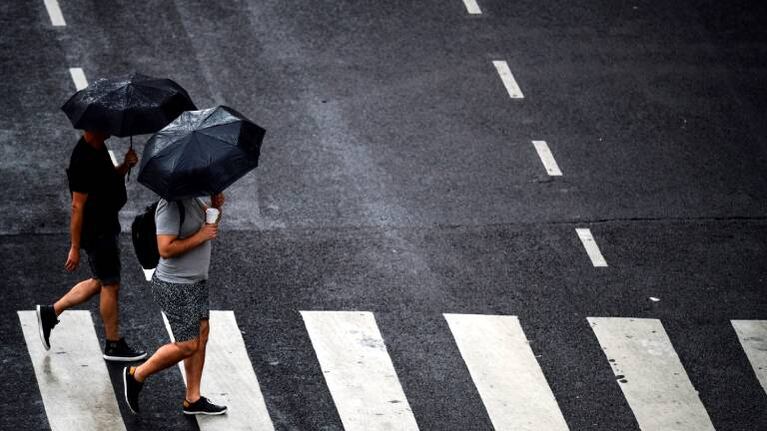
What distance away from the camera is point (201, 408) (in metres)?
9.77

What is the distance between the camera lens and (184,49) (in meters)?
15.5

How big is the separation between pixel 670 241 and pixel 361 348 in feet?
12.1

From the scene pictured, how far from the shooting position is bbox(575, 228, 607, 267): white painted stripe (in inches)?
484

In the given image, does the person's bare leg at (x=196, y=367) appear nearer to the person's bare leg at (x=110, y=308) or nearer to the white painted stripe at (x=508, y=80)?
the person's bare leg at (x=110, y=308)

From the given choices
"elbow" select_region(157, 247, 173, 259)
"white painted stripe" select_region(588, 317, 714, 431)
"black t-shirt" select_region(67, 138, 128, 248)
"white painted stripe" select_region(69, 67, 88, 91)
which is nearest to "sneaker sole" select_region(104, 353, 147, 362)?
"black t-shirt" select_region(67, 138, 128, 248)

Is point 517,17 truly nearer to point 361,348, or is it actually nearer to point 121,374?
point 361,348

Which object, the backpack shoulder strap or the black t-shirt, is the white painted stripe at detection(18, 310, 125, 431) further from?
the backpack shoulder strap

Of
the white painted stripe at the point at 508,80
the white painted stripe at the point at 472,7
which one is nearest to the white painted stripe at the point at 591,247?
the white painted stripe at the point at 508,80

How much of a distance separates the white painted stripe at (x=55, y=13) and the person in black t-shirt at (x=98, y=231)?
244 inches

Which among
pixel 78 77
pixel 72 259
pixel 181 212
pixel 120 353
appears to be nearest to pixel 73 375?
pixel 120 353

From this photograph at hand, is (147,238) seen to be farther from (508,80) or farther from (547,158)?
(508,80)

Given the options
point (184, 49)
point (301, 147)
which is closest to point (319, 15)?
point (184, 49)

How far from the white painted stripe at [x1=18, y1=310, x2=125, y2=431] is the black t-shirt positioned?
1028mm

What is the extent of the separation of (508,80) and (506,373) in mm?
5606
